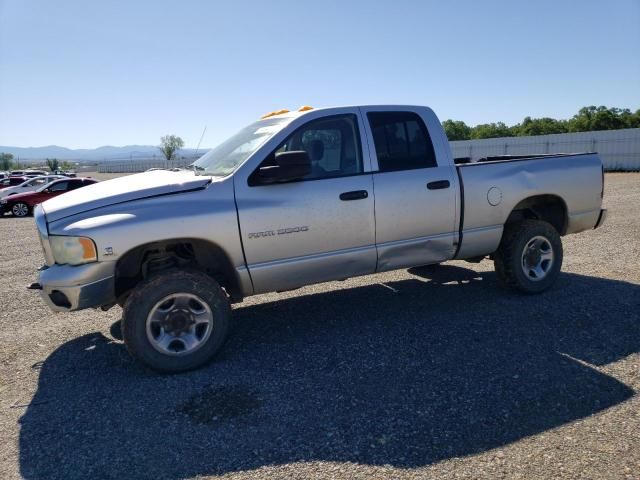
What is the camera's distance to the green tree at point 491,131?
195 feet

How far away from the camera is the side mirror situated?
4.01m

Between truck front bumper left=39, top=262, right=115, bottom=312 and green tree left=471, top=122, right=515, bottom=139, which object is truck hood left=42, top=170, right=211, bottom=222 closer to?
truck front bumper left=39, top=262, right=115, bottom=312

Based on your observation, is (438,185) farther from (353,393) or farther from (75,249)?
(75,249)

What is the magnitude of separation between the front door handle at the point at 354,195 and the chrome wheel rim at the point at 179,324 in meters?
1.52

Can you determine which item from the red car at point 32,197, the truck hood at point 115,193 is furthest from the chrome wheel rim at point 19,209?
the truck hood at point 115,193

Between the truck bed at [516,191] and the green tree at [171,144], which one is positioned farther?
the green tree at [171,144]

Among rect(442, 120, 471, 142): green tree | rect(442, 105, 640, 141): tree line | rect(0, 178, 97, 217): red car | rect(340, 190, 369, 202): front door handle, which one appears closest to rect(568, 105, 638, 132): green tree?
rect(442, 105, 640, 141): tree line

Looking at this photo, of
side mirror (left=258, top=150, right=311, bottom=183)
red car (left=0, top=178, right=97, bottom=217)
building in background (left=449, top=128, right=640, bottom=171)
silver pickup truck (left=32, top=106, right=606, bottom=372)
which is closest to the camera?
silver pickup truck (left=32, top=106, right=606, bottom=372)

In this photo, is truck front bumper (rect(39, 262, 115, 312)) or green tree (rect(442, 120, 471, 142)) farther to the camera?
green tree (rect(442, 120, 471, 142))

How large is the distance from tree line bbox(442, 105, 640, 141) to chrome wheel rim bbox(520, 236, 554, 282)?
35547 mm

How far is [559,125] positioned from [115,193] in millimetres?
59300

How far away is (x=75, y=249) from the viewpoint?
3.72 metres

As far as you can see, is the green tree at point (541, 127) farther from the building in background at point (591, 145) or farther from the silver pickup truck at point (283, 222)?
the silver pickup truck at point (283, 222)

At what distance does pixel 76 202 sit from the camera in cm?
394
